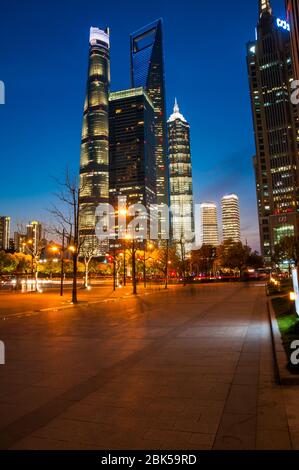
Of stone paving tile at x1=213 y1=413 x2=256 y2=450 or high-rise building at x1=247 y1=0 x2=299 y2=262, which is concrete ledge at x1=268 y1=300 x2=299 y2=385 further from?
high-rise building at x1=247 y1=0 x2=299 y2=262

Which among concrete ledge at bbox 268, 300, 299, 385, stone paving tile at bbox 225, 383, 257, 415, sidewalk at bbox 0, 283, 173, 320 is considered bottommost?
stone paving tile at bbox 225, 383, 257, 415

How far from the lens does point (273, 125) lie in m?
170

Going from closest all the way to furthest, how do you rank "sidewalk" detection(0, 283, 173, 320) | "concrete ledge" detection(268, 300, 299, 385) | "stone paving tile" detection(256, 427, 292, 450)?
"stone paving tile" detection(256, 427, 292, 450), "concrete ledge" detection(268, 300, 299, 385), "sidewalk" detection(0, 283, 173, 320)

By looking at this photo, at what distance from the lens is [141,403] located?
213 inches

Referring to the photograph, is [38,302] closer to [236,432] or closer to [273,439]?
[236,432]

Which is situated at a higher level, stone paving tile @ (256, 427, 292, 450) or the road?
the road

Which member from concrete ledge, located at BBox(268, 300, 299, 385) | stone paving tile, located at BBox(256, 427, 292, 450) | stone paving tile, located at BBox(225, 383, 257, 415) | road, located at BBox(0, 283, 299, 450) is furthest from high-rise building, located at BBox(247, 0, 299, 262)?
stone paving tile, located at BBox(256, 427, 292, 450)

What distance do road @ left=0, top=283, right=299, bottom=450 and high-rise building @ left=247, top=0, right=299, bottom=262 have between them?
6108 inches

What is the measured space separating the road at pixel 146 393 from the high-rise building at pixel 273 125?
15514cm

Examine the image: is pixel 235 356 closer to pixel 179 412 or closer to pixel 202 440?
pixel 179 412

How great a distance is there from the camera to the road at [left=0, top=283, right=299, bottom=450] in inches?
167

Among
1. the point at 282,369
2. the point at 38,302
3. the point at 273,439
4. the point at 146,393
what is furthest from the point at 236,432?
the point at 38,302
